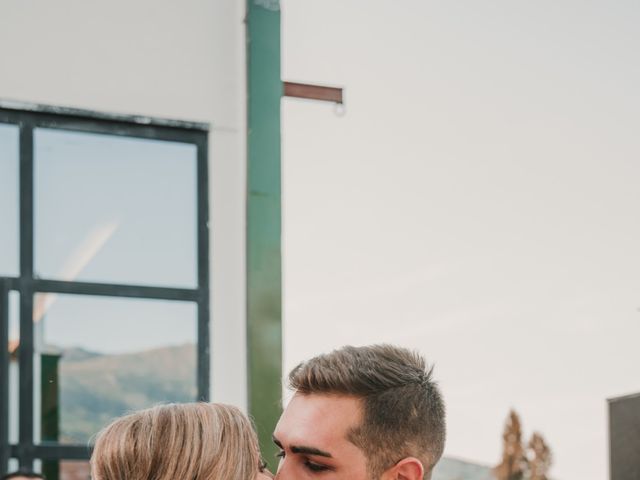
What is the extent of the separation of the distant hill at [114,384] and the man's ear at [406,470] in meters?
→ 2.62

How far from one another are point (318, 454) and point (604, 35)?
9204 millimetres

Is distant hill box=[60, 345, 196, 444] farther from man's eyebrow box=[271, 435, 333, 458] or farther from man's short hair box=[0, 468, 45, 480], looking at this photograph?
man's eyebrow box=[271, 435, 333, 458]

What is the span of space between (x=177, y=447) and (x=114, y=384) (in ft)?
9.84

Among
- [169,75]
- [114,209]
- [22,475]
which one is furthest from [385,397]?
[169,75]

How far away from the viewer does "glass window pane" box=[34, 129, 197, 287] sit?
5.50m

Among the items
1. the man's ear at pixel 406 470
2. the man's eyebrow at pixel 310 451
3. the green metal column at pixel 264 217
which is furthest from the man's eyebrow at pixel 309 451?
the green metal column at pixel 264 217

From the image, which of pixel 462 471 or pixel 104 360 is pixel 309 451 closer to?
pixel 104 360

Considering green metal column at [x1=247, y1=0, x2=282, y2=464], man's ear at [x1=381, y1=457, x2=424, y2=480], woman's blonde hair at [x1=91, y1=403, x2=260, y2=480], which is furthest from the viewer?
green metal column at [x1=247, y1=0, x2=282, y2=464]

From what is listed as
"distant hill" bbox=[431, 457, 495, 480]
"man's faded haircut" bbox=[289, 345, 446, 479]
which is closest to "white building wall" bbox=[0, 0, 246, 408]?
"man's faded haircut" bbox=[289, 345, 446, 479]

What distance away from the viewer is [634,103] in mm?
13125

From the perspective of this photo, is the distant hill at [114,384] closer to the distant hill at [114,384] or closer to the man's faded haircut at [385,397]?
the distant hill at [114,384]

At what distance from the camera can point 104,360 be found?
18.2 ft

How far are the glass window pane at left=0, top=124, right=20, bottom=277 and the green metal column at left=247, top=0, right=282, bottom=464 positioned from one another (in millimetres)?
1130

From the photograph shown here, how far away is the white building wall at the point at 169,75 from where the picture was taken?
549cm
